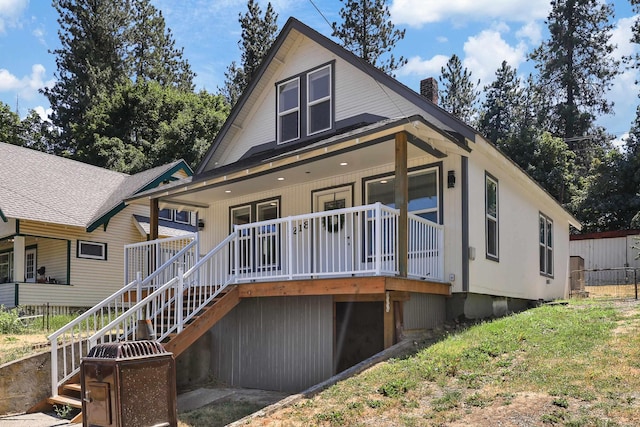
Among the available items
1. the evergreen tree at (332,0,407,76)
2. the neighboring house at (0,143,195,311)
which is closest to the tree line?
the evergreen tree at (332,0,407,76)

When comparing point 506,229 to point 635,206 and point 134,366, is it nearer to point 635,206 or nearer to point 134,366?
point 134,366

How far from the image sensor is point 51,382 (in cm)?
935

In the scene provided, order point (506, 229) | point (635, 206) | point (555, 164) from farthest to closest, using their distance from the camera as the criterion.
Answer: point (555, 164) < point (635, 206) < point (506, 229)

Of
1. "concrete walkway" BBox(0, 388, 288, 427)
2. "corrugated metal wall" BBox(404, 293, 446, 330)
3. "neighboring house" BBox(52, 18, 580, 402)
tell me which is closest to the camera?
"concrete walkway" BBox(0, 388, 288, 427)

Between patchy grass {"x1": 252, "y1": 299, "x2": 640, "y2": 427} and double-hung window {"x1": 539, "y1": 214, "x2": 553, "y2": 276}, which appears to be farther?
double-hung window {"x1": 539, "y1": 214, "x2": 553, "y2": 276}

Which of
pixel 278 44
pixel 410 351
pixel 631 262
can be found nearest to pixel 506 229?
pixel 410 351

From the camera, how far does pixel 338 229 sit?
34.2 ft

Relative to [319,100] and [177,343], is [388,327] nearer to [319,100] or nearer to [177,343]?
[177,343]

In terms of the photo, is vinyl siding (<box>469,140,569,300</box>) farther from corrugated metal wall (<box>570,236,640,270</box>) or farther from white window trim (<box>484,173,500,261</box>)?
corrugated metal wall (<box>570,236,640,270</box>)

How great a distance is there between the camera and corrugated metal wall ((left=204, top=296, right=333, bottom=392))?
10188mm

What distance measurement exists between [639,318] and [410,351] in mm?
3942

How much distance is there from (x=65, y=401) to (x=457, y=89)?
37.7 metres

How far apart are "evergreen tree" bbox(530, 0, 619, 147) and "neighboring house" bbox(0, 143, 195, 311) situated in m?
27.9

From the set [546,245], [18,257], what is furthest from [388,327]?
[18,257]
